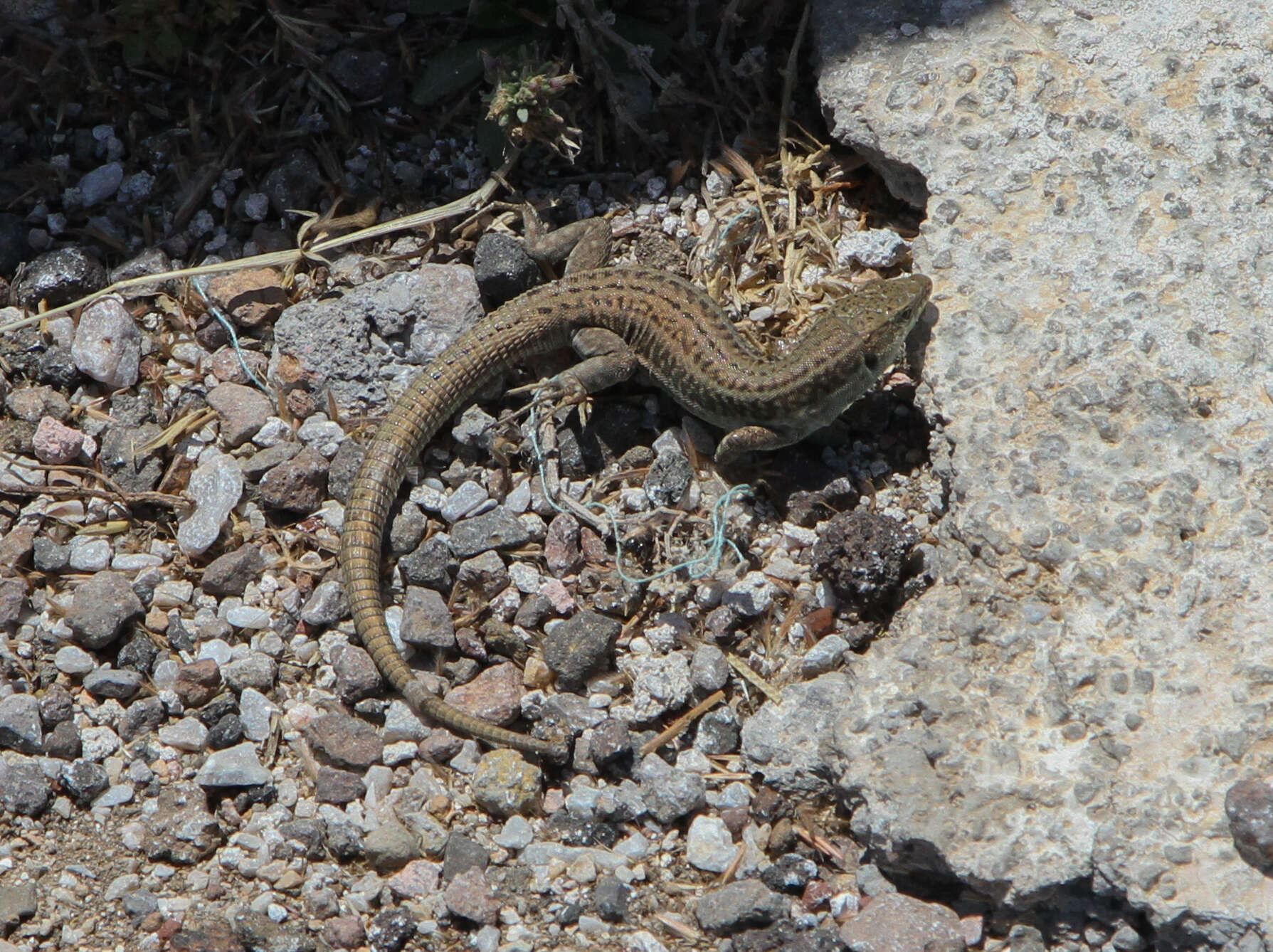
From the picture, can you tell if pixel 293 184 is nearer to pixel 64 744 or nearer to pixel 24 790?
pixel 64 744

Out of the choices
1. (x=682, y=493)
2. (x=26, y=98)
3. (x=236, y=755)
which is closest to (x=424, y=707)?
(x=236, y=755)

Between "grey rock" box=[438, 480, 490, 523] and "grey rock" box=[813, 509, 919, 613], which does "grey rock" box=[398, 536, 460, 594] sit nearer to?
"grey rock" box=[438, 480, 490, 523]

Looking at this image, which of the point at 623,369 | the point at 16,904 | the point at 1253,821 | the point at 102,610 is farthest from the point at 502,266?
the point at 1253,821

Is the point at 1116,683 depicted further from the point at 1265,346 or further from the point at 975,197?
the point at 975,197

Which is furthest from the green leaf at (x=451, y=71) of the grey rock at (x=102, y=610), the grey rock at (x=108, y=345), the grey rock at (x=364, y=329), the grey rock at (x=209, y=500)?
the grey rock at (x=102, y=610)

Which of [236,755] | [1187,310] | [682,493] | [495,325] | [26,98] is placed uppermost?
[26,98]

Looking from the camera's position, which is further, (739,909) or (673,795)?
(673,795)
